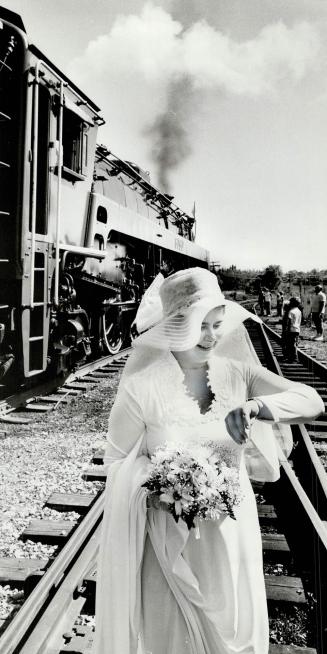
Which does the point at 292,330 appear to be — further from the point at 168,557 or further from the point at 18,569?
the point at 168,557

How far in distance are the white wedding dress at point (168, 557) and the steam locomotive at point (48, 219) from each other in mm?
3310

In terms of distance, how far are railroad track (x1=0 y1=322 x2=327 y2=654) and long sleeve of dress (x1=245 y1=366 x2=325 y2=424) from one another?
3.35ft

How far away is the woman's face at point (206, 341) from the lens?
1.75m

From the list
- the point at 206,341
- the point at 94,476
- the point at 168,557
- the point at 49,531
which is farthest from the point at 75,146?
the point at 168,557

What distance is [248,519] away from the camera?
1746mm

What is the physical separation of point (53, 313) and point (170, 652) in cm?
431

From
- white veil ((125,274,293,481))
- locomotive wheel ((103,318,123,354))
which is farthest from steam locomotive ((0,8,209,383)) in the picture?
white veil ((125,274,293,481))

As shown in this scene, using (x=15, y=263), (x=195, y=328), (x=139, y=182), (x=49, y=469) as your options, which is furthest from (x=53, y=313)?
(x=139, y=182)

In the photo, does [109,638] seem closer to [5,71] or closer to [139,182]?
[5,71]

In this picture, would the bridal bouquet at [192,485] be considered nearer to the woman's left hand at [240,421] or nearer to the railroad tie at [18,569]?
the woman's left hand at [240,421]

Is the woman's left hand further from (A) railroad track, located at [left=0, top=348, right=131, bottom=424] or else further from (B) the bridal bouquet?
(A) railroad track, located at [left=0, top=348, right=131, bottom=424]

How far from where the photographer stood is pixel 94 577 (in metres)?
2.51

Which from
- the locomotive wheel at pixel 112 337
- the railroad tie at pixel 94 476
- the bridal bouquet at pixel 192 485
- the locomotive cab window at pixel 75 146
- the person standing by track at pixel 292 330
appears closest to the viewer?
the bridal bouquet at pixel 192 485

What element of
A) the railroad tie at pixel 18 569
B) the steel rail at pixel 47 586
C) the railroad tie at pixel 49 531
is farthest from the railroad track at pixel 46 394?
the railroad tie at pixel 18 569
